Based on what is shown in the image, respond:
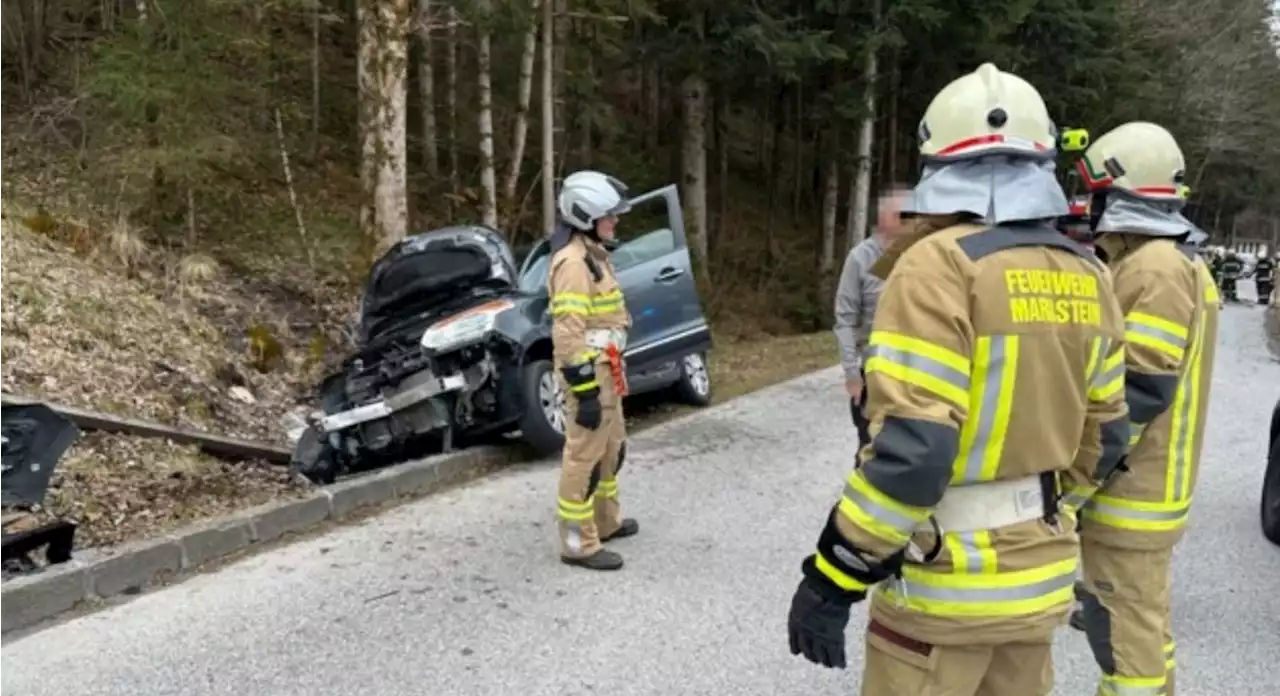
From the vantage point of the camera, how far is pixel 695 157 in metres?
18.6

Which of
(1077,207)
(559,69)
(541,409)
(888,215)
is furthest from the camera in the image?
(559,69)

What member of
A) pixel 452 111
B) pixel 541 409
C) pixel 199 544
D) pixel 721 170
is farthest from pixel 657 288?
pixel 721 170

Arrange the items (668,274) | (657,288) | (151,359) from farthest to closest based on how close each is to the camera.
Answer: (668,274) < (657,288) < (151,359)

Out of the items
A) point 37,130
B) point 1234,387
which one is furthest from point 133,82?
point 1234,387

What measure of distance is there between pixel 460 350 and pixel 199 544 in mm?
2363

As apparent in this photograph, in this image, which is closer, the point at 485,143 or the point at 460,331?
the point at 460,331

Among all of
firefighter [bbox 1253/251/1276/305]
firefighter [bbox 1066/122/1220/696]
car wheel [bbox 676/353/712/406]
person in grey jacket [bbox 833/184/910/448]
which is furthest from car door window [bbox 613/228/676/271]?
firefighter [bbox 1253/251/1276/305]

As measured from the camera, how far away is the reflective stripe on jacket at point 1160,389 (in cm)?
328

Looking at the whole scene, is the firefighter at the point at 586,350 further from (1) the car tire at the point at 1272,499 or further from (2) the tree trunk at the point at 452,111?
(2) the tree trunk at the point at 452,111

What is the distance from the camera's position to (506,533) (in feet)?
20.5

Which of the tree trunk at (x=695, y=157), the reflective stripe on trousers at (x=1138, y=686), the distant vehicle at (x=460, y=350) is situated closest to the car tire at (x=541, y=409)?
the distant vehicle at (x=460, y=350)

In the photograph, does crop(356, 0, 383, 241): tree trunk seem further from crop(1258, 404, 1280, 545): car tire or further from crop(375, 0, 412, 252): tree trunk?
crop(1258, 404, 1280, 545): car tire

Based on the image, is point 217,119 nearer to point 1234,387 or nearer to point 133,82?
point 133,82

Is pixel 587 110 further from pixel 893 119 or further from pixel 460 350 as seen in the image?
pixel 460 350
